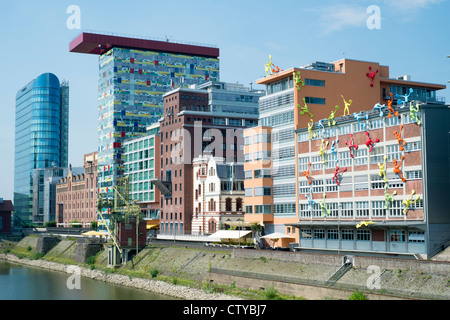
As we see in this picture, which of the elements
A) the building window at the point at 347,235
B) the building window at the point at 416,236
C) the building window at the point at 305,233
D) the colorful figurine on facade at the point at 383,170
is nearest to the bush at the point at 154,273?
the building window at the point at 305,233

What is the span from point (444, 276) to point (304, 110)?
40.9 meters

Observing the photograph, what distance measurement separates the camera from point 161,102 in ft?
644

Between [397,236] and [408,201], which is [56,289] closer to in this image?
[397,236]

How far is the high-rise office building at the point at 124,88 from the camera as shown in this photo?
607 ft

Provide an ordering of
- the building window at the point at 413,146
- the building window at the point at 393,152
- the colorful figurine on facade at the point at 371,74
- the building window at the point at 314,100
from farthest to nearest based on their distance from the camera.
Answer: the colorful figurine on facade at the point at 371,74
the building window at the point at 314,100
the building window at the point at 393,152
the building window at the point at 413,146

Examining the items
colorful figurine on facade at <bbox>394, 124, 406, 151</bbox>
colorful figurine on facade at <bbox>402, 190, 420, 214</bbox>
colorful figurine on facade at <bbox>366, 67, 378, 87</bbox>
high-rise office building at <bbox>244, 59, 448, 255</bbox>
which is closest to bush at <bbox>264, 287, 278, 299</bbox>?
high-rise office building at <bbox>244, 59, 448, 255</bbox>

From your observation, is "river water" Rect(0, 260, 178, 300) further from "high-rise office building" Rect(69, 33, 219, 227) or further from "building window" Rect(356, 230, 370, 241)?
"high-rise office building" Rect(69, 33, 219, 227)

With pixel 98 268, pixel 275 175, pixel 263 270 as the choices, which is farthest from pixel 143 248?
pixel 263 270

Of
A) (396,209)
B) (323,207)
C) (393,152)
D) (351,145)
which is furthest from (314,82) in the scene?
(396,209)

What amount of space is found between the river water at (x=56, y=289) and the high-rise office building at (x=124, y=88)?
71.0 m

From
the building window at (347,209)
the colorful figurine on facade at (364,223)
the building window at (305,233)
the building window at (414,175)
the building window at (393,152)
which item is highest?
the building window at (393,152)

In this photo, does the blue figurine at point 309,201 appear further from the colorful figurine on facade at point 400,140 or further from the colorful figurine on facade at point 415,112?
the colorful figurine on facade at point 415,112

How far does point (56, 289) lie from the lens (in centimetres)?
9031
